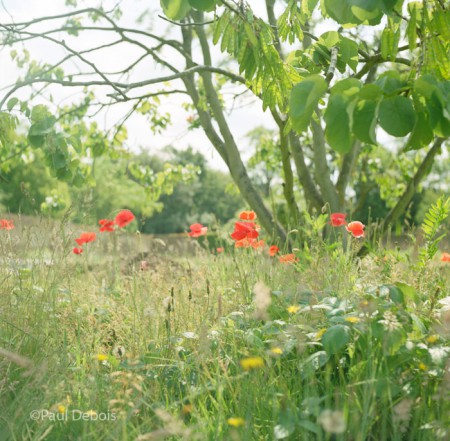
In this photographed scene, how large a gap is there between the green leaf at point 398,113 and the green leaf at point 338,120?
0.36 ft

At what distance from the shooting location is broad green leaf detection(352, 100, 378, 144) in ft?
5.24

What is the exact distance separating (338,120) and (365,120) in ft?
0.25

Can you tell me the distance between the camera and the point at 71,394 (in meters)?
2.38

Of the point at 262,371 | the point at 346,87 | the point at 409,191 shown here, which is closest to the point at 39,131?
the point at 262,371

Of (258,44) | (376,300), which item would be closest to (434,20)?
(258,44)

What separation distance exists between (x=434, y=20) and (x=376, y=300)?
999 millimetres

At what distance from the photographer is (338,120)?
1.65 metres

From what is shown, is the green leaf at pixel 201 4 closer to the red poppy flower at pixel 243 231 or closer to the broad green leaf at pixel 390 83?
the broad green leaf at pixel 390 83

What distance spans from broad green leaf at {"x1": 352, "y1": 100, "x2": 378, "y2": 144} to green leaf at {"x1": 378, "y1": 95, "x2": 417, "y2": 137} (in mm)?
38

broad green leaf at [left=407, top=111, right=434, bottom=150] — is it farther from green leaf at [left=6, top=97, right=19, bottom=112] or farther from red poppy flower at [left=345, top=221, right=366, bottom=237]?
green leaf at [left=6, top=97, right=19, bottom=112]

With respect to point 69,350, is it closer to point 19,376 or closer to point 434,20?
point 19,376

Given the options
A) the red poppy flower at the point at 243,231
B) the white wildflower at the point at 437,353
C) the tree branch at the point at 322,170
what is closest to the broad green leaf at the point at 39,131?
the red poppy flower at the point at 243,231

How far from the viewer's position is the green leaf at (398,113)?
1.67 metres

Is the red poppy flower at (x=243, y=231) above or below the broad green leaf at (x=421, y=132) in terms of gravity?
below
